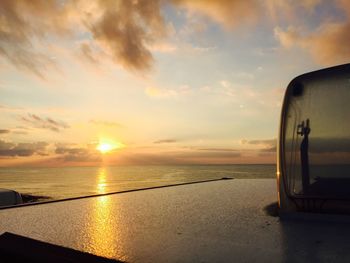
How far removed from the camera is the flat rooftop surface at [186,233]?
2756 millimetres

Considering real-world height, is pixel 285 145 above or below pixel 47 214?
above

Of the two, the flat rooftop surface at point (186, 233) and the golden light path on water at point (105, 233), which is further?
the golden light path on water at point (105, 233)

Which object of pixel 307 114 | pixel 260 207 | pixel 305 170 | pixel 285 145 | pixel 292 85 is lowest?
pixel 260 207

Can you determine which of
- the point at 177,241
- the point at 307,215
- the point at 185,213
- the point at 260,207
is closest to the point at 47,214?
the point at 185,213

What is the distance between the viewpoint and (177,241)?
325cm

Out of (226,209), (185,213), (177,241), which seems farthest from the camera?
(226,209)

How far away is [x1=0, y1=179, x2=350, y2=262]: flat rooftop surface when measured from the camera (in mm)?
2756

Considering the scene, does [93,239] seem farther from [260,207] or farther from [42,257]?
[260,207]

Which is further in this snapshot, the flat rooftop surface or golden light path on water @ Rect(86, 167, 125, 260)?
golden light path on water @ Rect(86, 167, 125, 260)

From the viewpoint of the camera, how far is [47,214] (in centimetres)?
532

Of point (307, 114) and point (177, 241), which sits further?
point (307, 114)

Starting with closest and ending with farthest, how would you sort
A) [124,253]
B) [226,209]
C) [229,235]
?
[124,253] → [229,235] → [226,209]

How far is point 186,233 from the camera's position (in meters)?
3.64

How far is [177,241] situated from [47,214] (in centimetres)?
301
